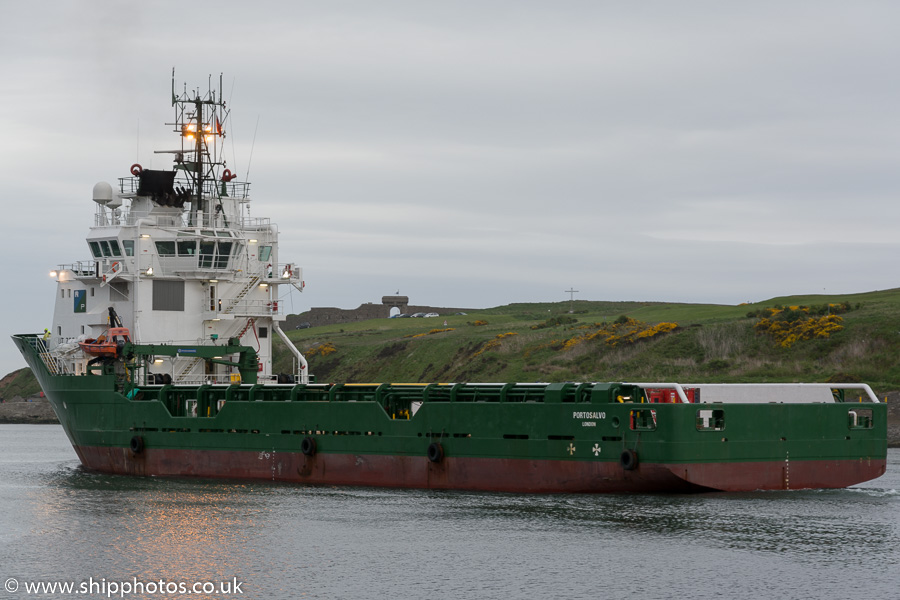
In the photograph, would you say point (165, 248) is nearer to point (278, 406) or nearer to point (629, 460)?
point (278, 406)

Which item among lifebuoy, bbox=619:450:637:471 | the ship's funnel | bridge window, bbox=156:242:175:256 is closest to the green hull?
lifebuoy, bbox=619:450:637:471

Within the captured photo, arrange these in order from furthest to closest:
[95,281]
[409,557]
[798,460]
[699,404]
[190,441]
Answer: [95,281] < [190,441] < [798,460] < [699,404] < [409,557]

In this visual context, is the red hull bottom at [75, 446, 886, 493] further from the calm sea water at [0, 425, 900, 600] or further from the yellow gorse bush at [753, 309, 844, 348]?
the yellow gorse bush at [753, 309, 844, 348]

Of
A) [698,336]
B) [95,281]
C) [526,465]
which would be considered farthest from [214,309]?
[698,336]

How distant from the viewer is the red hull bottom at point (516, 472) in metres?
27.9

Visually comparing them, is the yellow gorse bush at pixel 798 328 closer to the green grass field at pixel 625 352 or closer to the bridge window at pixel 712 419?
the green grass field at pixel 625 352

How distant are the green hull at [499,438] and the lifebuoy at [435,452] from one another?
0.19ft

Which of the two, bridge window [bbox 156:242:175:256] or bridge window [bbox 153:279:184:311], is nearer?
bridge window [bbox 153:279:184:311]

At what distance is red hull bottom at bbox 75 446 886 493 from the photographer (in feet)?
91.4

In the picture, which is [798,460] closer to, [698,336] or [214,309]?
[214,309]

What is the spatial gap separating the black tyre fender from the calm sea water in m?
1.69

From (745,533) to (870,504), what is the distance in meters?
5.79

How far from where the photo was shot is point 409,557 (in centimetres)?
2269

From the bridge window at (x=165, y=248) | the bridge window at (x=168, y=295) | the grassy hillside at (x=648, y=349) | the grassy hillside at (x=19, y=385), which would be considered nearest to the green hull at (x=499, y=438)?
the bridge window at (x=168, y=295)
